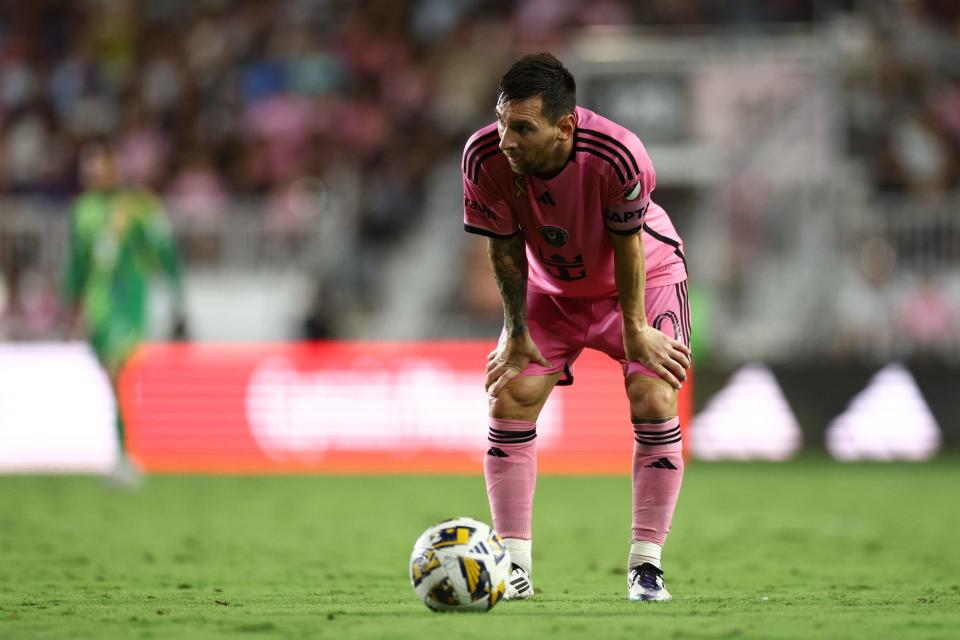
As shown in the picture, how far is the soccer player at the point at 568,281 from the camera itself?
19.3 ft

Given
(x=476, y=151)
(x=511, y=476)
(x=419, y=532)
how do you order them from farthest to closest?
(x=419, y=532), (x=511, y=476), (x=476, y=151)

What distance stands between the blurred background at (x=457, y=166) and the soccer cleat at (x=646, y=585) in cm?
850

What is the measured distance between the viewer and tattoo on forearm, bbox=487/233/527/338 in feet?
20.4

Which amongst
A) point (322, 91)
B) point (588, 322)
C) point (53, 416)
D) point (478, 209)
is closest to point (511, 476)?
point (588, 322)

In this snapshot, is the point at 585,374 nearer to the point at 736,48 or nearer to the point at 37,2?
the point at 736,48

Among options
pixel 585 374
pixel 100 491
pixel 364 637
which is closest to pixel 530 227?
pixel 364 637

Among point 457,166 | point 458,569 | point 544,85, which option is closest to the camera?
point 458,569

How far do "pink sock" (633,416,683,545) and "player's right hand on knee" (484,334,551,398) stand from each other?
50cm

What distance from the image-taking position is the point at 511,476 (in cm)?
643

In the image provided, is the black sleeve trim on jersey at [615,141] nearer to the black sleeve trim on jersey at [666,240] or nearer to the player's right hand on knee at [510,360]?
the black sleeve trim on jersey at [666,240]

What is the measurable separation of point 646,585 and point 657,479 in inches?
16.7

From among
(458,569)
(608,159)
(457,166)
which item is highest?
(457,166)

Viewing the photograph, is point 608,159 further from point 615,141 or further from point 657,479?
point 657,479

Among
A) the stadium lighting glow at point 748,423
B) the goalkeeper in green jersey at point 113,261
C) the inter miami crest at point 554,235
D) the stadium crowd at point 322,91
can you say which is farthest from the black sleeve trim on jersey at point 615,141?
the stadium crowd at point 322,91
